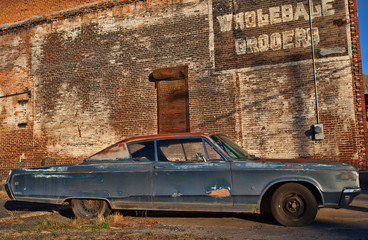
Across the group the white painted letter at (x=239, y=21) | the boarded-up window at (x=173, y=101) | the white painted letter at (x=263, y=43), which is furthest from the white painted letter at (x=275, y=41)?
the boarded-up window at (x=173, y=101)

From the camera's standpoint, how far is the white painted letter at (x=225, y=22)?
1080cm

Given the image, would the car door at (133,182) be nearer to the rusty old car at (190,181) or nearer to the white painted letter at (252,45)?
the rusty old car at (190,181)

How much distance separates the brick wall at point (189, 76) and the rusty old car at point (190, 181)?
17.2ft

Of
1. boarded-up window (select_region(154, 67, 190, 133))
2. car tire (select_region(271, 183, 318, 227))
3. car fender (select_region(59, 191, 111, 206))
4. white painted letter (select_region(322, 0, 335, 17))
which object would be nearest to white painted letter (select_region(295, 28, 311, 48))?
white painted letter (select_region(322, 0, 335, 17))

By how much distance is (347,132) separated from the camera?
30.7 feet

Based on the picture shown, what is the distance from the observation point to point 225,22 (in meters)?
10.9

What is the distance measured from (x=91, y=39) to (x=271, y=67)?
6767 mm

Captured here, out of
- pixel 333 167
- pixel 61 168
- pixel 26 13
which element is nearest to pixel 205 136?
pixel 333 167

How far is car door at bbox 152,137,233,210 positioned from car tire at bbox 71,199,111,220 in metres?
0.88

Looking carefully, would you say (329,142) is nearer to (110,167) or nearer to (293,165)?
(293,165)

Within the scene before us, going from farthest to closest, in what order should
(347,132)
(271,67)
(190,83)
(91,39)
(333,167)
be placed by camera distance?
(91,39) → (190,83) → (271,67) → (347,132) → (333,167)

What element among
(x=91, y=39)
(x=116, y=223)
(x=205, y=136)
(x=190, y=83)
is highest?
(x=91, y=39)

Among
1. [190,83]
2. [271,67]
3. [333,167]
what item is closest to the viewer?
[333,167]

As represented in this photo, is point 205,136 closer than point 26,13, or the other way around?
point 205,136
